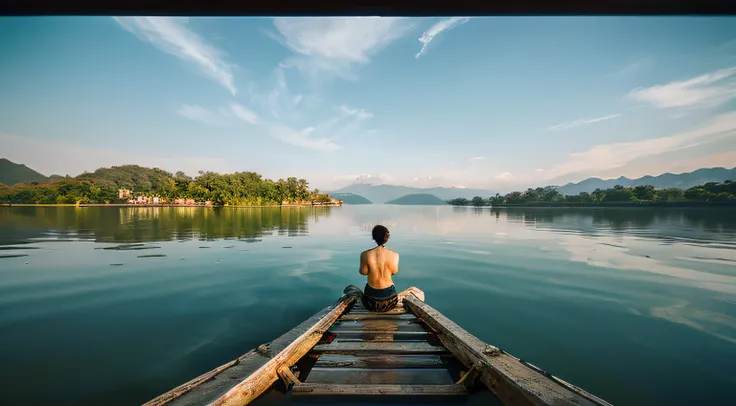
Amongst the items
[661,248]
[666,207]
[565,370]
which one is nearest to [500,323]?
[565,370]

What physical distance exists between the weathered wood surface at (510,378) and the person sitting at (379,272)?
1.67 m

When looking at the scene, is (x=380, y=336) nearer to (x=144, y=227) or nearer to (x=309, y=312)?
(x=309, y=312)

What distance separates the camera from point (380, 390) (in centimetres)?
273

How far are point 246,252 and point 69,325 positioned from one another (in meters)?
8.83

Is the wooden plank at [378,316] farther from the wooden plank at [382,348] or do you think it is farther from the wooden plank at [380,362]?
the wooden plank at [380,362]

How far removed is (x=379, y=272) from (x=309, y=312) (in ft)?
9.47

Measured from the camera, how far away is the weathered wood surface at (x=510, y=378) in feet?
7.12

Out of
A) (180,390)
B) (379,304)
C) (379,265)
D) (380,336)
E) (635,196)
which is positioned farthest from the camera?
(635,196)

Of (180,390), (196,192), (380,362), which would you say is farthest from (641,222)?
(196,192)

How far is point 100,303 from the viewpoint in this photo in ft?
22.7

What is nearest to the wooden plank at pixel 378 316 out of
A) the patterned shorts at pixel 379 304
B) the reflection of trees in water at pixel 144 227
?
the patterned shorts at pixel 379 304
